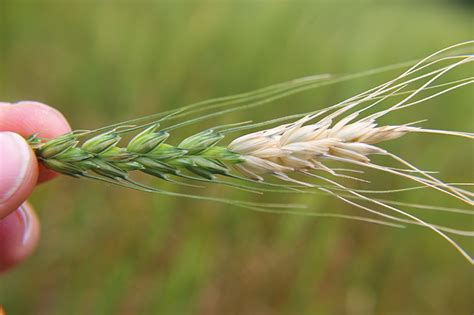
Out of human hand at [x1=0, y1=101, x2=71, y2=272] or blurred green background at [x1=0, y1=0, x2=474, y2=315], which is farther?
blurred green background at [x1=0, y1=0, x2=474, y2=315]

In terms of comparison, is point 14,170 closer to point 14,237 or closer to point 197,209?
point 14,237

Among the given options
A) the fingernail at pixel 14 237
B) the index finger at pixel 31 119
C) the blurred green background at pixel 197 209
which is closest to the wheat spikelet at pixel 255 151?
the index finger at pixel 31 119

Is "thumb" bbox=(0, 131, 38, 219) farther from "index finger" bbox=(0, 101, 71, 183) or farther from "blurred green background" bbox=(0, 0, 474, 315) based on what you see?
"blurred green background" bbox=(0, 0, 474, 315)

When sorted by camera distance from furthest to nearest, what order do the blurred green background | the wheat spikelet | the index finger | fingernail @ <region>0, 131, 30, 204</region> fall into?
1. the blurred green background
2. the index finger
3. fingernail @ <region>0, 131, 30, 204</region>
4. the wheat spikelet

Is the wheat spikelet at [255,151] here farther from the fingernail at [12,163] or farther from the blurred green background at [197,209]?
the blurred green background at [197,209]

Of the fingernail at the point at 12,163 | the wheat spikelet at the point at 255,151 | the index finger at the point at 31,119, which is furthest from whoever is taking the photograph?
the index finger at the point at 31,119

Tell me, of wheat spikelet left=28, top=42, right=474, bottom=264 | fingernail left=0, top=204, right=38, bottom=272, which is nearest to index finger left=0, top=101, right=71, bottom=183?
A: fingernail left=0, top=204, right=38, bottom=272

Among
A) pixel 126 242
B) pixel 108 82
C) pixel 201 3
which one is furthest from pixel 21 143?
pixel 201 3
